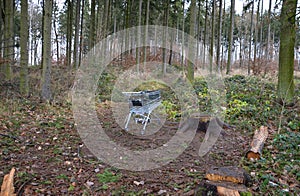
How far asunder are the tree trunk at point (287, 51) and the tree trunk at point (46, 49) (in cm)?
698

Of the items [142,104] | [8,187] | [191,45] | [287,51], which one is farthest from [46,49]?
[287,51]

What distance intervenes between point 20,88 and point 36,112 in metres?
2.09

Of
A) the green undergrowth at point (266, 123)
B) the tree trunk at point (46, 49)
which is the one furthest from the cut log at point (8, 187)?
the tree trunk at point (46, 49)

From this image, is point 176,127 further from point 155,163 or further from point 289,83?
point 289,83

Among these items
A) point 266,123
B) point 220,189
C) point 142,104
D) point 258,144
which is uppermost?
point 142,104

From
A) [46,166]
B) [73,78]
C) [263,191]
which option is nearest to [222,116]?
[263,191]

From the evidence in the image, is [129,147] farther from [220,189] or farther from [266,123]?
[266,123]

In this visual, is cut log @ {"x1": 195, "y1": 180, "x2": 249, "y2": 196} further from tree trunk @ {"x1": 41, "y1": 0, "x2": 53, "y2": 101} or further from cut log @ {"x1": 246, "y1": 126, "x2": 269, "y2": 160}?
tree trunk @ {"x1": 41, "y1": 0, "x2": 53, "y2": 101}

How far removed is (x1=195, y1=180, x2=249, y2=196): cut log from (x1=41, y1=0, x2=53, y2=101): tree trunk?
6.41 meters

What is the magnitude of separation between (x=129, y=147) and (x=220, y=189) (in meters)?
2.35

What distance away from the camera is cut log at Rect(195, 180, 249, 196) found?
2898 mm

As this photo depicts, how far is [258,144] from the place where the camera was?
15.8ft

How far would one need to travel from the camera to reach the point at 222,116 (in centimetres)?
689

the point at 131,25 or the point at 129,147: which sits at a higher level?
the point at 131,25
